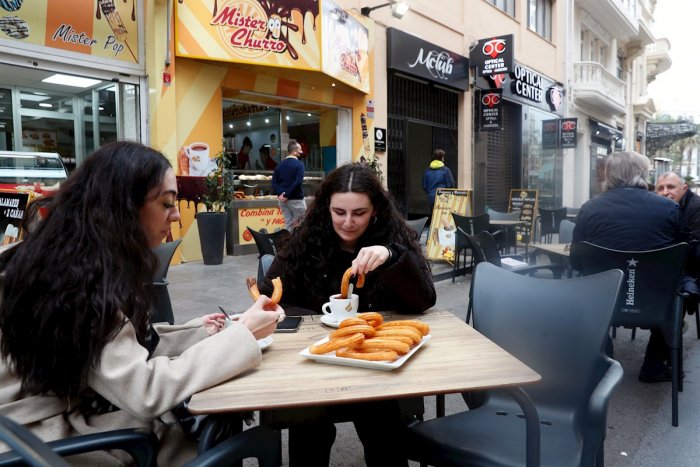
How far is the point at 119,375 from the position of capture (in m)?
1.26

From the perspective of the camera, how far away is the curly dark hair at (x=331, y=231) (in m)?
2.55

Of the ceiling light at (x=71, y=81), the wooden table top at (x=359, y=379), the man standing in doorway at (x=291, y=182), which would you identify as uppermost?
the ceiling light at (x=71, y=81)

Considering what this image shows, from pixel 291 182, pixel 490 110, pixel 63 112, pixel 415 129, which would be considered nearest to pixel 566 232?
pixel 291 182

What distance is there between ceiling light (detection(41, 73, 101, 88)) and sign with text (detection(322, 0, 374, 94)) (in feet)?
12.0

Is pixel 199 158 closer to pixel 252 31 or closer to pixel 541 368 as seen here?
pixel 252 31

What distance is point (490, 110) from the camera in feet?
44.9

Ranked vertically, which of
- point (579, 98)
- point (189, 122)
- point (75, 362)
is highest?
point (579, 98)

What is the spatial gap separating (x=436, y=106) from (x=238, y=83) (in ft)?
20.0

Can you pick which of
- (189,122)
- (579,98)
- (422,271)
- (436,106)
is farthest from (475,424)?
(579,98)

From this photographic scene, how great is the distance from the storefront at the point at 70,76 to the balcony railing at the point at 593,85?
1670 cm

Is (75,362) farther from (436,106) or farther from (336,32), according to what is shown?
(436,106)

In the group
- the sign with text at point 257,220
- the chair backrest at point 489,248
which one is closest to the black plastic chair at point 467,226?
the chair backrest at point 489,248

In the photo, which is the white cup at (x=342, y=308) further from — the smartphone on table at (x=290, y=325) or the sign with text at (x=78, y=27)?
the sign with text at (x=78, y=27)

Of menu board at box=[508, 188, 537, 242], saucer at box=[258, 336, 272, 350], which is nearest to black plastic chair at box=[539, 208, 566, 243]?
menu board at box=[508, 188, 537, 242]
